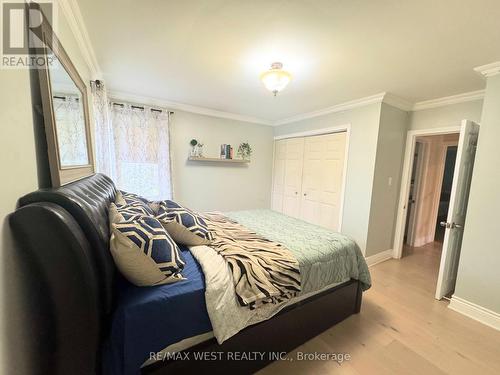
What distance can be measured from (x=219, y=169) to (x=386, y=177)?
284 cm

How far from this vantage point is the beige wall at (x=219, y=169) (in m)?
3.73

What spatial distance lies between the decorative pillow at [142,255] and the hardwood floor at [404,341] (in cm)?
103

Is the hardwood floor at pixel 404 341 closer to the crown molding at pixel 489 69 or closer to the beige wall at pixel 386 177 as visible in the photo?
the beige wall at pixel 386 177

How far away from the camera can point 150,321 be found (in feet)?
3.37

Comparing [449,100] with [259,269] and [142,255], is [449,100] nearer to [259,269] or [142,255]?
[259,269]

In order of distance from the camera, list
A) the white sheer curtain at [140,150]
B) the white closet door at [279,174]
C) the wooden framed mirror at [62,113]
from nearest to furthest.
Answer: the wooden framed mirror at [62,113]
the white sheer curtain at [140,150]
the white closet door at [279,174]

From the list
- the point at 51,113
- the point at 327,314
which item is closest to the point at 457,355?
the point at 327,314

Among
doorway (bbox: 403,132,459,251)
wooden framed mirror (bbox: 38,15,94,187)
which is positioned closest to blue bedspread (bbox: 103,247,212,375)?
wooden framed mirror (bbox: 38,15,94,187)

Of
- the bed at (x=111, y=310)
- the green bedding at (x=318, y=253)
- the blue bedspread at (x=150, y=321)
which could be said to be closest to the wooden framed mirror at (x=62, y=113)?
the bed at (x=111, y=310)

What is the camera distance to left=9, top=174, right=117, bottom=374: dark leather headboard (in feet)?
2.73

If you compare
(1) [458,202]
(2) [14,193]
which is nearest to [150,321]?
(2) [14,193]

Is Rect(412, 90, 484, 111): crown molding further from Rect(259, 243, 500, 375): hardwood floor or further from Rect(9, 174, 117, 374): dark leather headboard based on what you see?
Rect(9, 174, 117, 374): dark leather headboard

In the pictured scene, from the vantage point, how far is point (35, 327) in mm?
961

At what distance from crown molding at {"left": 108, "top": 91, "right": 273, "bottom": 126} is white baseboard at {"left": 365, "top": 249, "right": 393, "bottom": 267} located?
10.6ft
